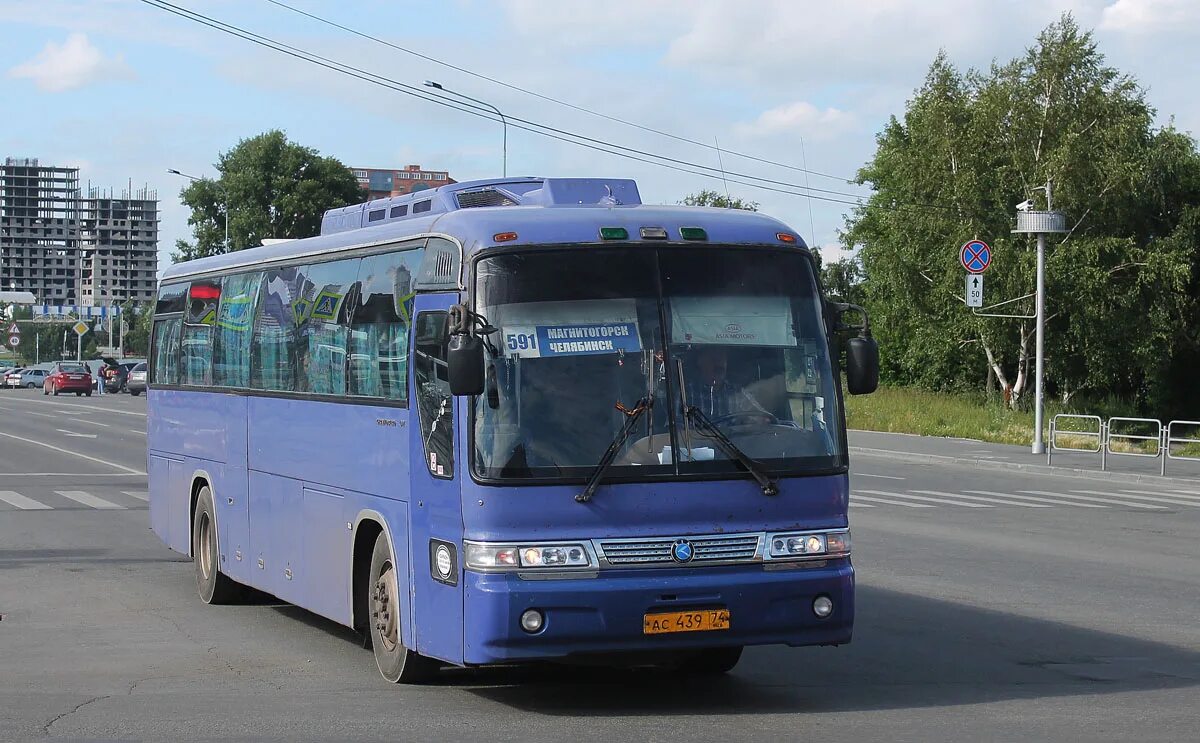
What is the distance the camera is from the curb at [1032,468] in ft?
92.4

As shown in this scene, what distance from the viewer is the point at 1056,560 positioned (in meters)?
16.0

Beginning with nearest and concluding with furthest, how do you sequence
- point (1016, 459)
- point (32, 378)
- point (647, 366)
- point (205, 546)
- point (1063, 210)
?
point (647, 366), point (205, 546), point (1016, 459), point (1063, 210), point (32, 378)

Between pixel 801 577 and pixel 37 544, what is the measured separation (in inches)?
440

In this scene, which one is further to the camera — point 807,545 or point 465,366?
point 807,545

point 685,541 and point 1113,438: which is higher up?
point 685,541

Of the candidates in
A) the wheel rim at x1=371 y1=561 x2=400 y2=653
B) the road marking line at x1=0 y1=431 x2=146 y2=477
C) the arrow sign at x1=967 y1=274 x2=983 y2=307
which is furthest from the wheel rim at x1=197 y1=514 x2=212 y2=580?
the arrow sign at x1=967 y1=274 x2=983 y2=307

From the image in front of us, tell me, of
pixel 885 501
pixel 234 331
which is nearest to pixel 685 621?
pixel 234 331

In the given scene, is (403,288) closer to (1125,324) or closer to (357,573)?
(357,573)

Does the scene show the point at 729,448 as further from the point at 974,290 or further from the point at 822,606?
the point at 974,290

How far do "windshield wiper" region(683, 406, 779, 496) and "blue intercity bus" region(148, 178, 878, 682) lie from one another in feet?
0.04

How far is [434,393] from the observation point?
8.62m

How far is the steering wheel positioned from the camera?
8414 millimetres

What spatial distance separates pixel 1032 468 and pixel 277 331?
871 inches

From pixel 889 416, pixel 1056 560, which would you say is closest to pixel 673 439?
pixel 1056 560
